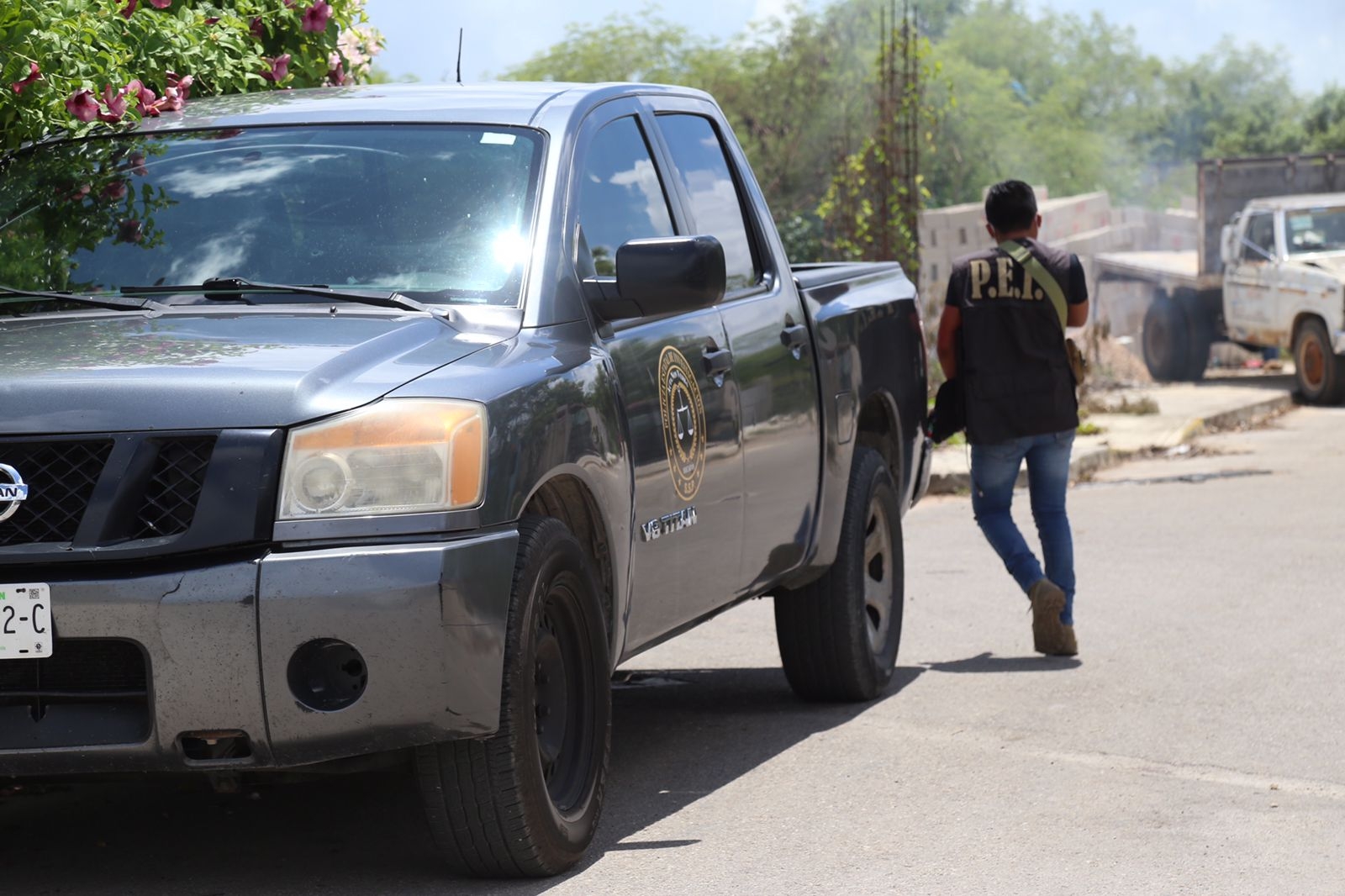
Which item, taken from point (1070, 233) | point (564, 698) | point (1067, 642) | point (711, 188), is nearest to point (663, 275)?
point (564, 698)

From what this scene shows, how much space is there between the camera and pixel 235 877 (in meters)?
4.63

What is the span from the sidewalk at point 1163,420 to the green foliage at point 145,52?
627 centimetres

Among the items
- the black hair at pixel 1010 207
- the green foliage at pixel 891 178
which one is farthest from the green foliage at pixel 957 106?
the black hair at pixel 1010 207

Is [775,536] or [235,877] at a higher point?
[775,536]

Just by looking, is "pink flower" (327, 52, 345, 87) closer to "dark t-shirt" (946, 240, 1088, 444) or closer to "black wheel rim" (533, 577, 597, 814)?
"dark t-shirt" (946, 240, 1088, 444)

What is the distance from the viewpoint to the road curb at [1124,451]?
46.5 ft

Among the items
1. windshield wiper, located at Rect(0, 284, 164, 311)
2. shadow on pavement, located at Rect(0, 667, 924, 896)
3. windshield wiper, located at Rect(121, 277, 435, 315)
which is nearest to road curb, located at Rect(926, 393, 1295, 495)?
shadow on pavement, located at Rect(0, 667, 924, 896)

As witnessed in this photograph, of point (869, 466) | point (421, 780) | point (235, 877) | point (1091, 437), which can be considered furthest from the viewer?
point (1091, 437)

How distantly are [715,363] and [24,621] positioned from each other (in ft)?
7.05

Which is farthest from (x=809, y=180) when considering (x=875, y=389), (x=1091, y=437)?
(x=875, y=389)

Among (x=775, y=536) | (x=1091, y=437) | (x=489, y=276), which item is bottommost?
(x=1091, y=437)

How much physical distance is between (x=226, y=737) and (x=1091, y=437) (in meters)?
13.5

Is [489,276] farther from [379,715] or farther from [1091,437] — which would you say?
[1091,437]

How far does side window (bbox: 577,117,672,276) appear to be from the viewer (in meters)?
5.20
